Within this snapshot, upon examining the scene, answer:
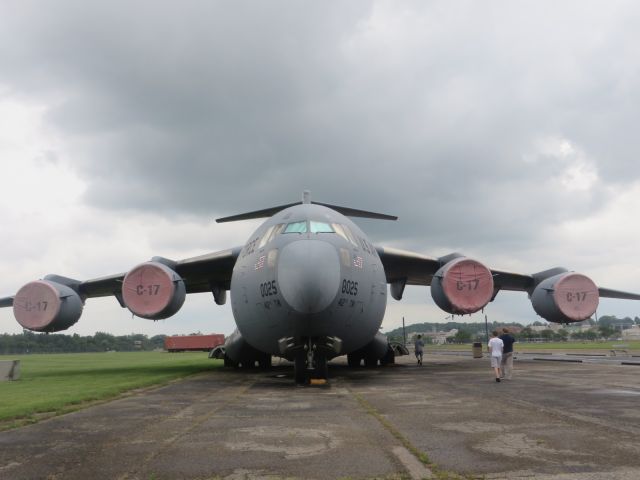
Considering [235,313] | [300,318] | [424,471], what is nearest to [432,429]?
[424,471]

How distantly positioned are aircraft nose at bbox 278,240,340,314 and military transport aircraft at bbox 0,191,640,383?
0.02 metres

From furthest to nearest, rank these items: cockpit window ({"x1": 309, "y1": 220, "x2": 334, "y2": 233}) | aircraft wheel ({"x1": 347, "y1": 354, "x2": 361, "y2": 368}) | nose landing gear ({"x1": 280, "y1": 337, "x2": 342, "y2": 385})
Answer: aircraft wheel ({"x1": 347, "y1": 354, "x2": 361, "y2": 368}), cockpit window ({"x1": 309, "y1": 220, "x2": 334, "y2": 233}), nose landing gear ({"x1": 280, "y1": 337, "x2": 342, "y2": 385})

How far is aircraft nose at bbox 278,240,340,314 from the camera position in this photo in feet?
Result: 34.9

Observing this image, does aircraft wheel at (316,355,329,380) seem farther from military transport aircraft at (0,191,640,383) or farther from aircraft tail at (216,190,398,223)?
aircraft tail at (216,190,398,223)

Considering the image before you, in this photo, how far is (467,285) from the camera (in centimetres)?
1606

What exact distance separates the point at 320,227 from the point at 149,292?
6643 millimetres

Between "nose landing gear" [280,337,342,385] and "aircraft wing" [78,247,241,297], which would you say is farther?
"aircraft wing" [78,247,241,297]

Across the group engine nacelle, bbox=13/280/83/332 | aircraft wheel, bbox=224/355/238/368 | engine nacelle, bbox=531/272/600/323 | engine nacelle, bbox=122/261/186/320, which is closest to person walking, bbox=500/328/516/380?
engine nacelle, bbox=531/272/600/323

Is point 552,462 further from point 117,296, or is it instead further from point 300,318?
point 117,296

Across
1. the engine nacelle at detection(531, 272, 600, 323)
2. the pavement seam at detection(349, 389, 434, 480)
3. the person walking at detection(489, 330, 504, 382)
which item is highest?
the engine nacelle at detection(531, 272, 600, 323)

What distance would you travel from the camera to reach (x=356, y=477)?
381 centimetres

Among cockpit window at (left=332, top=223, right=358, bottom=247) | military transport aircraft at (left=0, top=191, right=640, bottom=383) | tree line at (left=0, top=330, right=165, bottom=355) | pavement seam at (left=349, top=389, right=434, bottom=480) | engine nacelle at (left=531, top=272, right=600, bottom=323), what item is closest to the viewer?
pavement seam at (left=349, top=389, right=434, bottom=480)

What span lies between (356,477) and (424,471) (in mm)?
534

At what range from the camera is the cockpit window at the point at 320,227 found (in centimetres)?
1201
